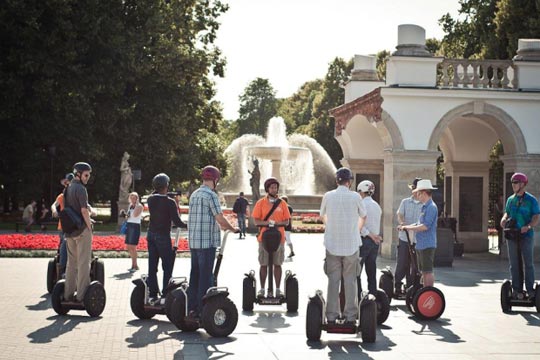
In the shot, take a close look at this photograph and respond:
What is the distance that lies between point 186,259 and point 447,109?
301 inches

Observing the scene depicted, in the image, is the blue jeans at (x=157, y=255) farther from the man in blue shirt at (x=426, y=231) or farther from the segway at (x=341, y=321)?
the man in blue shirt at (x=426, y=231)

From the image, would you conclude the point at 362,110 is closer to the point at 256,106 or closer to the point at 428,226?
the point at 428,226

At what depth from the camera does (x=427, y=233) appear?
40.0 ft

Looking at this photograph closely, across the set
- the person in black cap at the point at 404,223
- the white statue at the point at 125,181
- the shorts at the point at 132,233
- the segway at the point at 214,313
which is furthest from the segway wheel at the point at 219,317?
the white statue at the point at 125,181

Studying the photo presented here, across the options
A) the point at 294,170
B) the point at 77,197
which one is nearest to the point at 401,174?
the point at 77,197

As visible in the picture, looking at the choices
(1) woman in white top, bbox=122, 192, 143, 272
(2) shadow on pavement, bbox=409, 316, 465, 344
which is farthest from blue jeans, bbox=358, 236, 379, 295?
(1) woman in white top, bbox=122, 192, 143, 272

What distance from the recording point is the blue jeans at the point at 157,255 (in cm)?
1136

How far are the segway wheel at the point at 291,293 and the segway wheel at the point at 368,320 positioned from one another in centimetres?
262

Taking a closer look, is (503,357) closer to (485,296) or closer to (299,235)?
(485,296)

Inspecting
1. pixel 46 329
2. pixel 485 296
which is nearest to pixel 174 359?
pixel 46 329

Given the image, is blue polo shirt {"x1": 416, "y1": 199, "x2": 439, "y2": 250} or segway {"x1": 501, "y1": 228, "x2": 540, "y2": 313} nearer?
blue polo shirt {"x1": 416, "y1": 199, "x2": 439, "y2": 250}

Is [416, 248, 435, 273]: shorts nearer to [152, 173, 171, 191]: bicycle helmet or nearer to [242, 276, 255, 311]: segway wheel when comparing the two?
[242, 276, 255, 311]: segway wheel

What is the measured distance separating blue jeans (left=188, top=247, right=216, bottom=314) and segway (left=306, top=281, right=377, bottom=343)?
1412mm

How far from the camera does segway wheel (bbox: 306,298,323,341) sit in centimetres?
972
